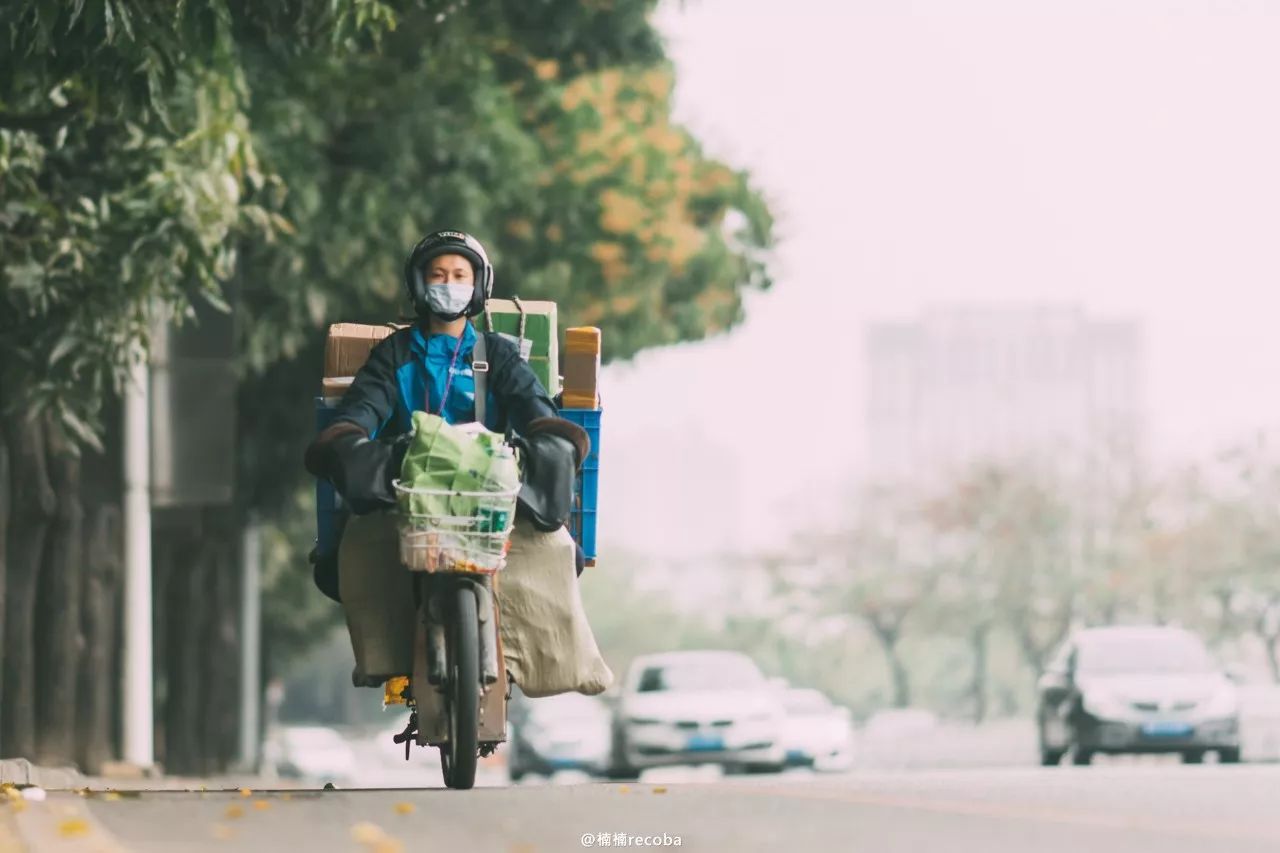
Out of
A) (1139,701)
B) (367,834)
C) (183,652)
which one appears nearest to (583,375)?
(367,834)

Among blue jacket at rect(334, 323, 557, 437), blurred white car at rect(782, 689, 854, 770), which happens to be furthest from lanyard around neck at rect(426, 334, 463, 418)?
blurred white car at rect(782, 689, 854, 770)

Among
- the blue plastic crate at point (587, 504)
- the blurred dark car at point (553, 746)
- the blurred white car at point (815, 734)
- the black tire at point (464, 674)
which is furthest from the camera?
the blurred dark car at point (553, 746)

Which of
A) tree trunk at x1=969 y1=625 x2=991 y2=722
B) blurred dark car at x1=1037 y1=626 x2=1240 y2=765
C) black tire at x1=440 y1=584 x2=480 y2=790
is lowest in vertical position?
tree trunk at x1=969 y1=625 x2=991 y2=722

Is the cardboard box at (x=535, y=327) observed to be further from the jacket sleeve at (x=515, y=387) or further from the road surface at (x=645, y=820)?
the road surface at (x=645, y=820)

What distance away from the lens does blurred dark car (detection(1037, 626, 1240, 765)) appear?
2086 centimetres

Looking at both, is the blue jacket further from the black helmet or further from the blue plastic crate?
the blue plastic crate

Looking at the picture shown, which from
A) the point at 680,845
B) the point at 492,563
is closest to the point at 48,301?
the point at 492,563

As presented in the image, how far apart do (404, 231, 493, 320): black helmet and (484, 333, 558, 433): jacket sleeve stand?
0.15 meters

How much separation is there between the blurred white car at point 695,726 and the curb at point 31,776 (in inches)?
431

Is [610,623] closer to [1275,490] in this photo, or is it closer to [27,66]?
[1275,490]

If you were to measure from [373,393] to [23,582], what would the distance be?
11.4 metres

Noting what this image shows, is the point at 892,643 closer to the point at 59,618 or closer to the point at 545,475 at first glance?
the point at 59,618

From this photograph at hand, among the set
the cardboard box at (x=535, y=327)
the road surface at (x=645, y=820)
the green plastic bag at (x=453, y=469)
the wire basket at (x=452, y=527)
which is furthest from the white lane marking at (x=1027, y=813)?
the green plastic bag at (x=453, y=469)

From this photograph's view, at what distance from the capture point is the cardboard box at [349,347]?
920 centimetres
